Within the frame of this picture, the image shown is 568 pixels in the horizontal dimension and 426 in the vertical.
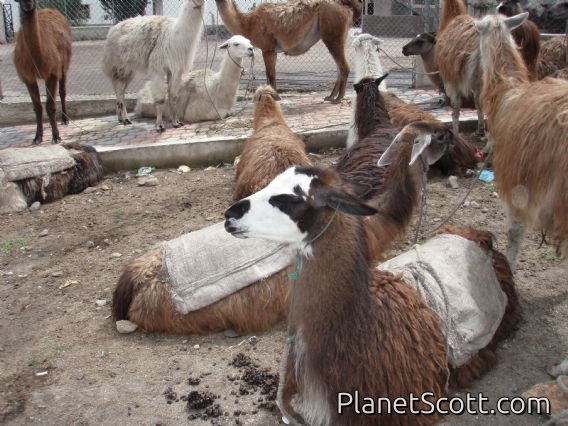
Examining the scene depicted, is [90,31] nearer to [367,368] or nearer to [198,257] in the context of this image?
[198,257]

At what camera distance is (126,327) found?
378 centimetres

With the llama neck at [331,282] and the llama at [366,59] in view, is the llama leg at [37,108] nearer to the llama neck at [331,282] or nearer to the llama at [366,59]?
the llama at [366,59]

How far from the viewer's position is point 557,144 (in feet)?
9.84

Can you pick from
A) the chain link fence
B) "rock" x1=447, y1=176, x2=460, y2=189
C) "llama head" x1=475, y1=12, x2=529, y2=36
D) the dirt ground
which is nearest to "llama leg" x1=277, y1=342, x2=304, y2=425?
the dirt ground

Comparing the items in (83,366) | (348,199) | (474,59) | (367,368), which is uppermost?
(474,59)

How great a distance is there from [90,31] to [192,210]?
15.7 metres

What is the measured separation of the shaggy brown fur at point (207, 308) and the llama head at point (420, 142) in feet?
3.47

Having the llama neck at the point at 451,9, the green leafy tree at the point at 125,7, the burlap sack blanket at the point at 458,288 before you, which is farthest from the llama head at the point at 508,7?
the green leafy tree at the point at 125,7

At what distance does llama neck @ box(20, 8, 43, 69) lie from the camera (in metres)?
7.07

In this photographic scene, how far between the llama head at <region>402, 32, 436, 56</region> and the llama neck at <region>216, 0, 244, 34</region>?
301cm

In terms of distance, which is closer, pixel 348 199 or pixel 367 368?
pixel 348 199

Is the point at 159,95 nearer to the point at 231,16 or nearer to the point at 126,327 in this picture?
the point at 231,16

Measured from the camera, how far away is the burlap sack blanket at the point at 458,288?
119 inches

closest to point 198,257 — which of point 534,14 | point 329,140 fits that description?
point 329,140
